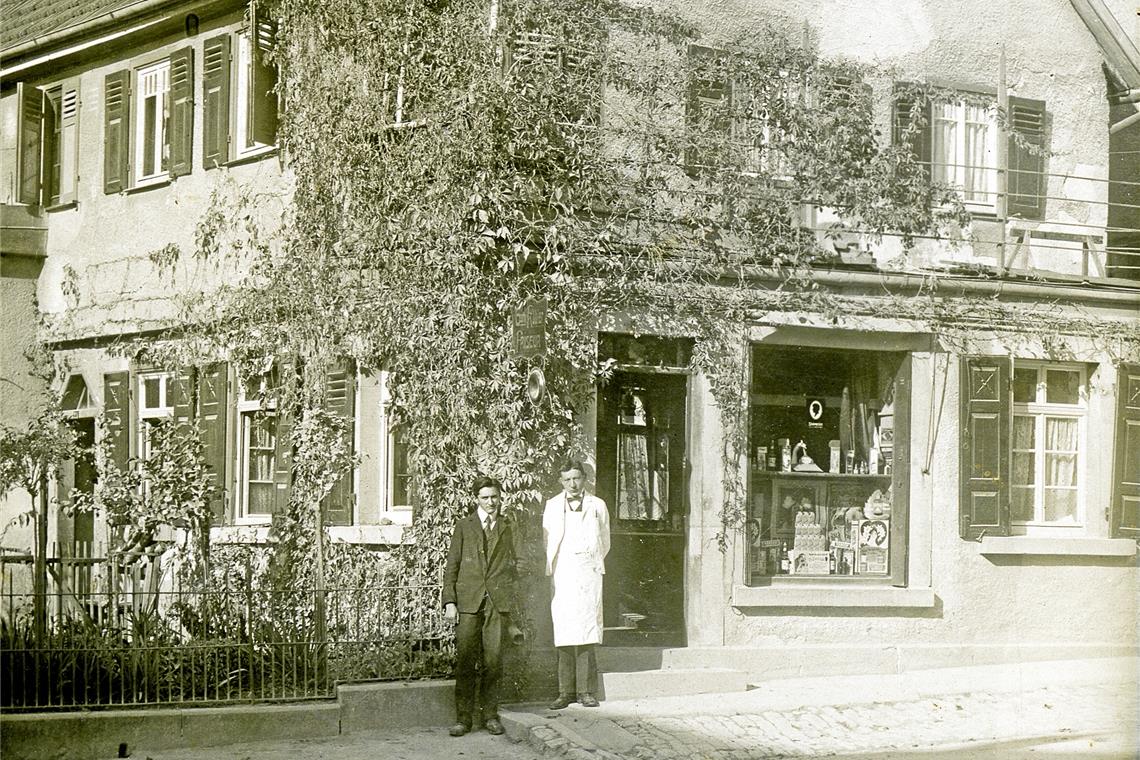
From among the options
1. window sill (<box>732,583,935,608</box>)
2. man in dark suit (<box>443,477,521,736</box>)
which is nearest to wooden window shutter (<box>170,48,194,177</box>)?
man in dark suit (<box>443,477,521,736</box>)

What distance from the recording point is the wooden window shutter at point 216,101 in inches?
514

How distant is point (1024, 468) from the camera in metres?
13.0

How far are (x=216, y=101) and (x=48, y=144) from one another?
209cm

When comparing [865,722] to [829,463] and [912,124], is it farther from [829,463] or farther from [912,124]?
[912,124]

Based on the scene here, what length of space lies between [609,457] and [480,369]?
1.71 metres

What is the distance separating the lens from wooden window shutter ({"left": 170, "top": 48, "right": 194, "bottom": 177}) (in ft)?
43.7

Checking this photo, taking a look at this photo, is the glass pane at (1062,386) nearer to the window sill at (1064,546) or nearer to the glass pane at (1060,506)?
the glass pane at (1060,506)

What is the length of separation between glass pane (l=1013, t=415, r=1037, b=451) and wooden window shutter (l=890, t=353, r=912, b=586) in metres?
1.07

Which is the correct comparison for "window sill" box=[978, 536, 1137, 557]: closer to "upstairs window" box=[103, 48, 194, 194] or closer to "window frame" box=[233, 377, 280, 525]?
"window frame" box=[233, 377, 280, 525]

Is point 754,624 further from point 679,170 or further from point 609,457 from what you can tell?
point 679,170

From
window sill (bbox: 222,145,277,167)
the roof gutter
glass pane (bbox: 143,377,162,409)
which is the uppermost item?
the roof gutter

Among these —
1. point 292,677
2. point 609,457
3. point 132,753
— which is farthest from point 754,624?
point 132,753

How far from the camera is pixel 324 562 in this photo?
36.6ft

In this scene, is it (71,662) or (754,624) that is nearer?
(71,662)
